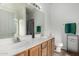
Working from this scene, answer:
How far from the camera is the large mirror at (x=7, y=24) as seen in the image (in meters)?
1.49

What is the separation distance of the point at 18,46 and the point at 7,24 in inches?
13.0

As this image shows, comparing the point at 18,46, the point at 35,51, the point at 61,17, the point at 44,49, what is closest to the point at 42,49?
the point at 44,49

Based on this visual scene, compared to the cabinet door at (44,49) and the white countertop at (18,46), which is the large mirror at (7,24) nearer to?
the white countertop at (18,46)

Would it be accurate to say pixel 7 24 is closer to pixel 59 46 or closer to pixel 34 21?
pixel 34 21

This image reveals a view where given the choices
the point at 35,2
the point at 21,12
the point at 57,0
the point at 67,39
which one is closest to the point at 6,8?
the point at 21,12

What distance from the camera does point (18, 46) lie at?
151cm

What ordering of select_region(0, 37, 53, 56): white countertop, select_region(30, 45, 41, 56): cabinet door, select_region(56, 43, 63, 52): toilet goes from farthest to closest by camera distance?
select_region(56, 43, 63, 52): toilet → select_region(30, 45, 41, 56): cabinet door → select_region(0, 37, 53, 56): white countertop

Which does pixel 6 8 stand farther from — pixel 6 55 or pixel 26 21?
pixel 6 55

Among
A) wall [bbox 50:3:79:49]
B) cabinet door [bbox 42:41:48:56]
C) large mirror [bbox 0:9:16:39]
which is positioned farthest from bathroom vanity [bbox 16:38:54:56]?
large mirror [bbox 0:9:16:39]

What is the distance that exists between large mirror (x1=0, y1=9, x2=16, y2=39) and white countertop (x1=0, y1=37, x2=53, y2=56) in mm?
155

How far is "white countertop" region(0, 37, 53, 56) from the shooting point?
135 centimetres

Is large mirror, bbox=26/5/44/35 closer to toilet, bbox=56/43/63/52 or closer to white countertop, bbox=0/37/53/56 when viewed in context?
white countertop, bbox=0/37/53/56

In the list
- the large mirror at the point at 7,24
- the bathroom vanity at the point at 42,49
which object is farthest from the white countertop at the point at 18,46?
the large mirror at the point at 7,24

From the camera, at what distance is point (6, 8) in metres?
1.53
